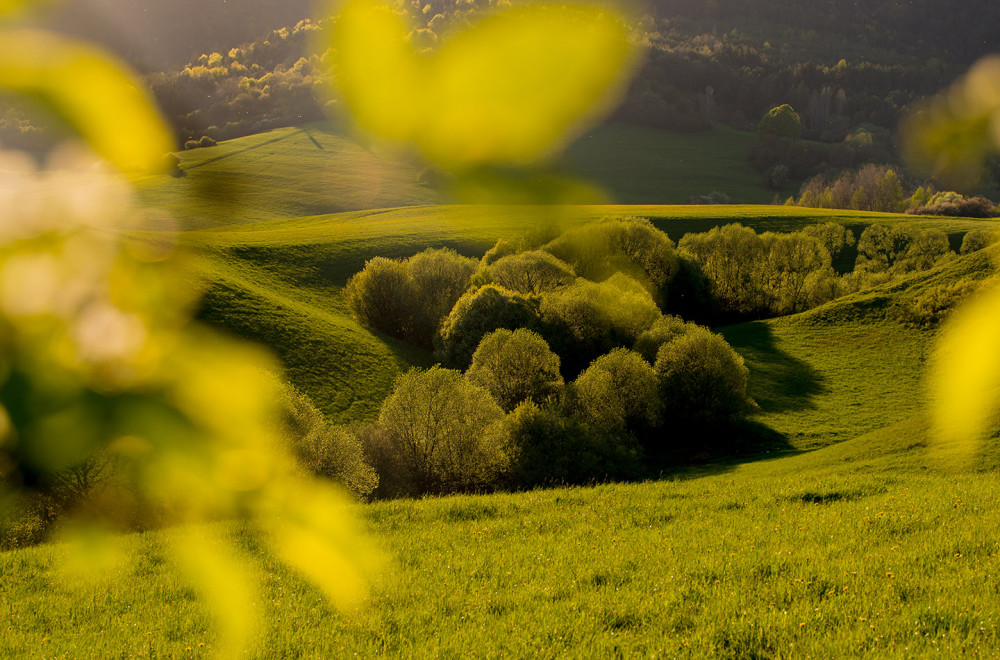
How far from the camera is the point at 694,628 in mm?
10555

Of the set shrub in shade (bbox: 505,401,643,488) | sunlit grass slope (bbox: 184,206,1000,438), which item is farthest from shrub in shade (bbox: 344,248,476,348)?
shrub in shade (bbox: 505,401,643,488)

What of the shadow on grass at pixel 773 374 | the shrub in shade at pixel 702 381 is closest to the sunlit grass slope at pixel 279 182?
the shadow on grass at pixel 773 374

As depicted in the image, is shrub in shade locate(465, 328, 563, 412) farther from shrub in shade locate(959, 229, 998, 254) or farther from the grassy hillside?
shrub in shade locate(959, 229, 998, 254)

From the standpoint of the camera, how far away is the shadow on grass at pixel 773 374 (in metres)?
57.9

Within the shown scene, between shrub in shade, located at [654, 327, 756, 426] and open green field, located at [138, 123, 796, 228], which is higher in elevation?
open green field, located at [138, 123, 796, 228]

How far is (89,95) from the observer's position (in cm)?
14962

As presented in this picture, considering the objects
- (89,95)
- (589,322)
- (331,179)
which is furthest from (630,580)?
(89,95)

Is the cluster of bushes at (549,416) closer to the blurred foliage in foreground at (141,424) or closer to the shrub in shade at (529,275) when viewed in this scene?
the blurred foliage in foreground at (141,424)

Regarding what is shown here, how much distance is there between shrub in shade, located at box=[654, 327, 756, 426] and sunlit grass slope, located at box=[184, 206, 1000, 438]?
4.80 m

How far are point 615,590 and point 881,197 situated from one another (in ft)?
582

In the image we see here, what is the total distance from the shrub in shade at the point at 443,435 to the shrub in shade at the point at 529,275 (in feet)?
103

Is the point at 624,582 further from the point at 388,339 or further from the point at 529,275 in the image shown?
the point at 529,275

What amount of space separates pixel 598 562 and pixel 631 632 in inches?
134

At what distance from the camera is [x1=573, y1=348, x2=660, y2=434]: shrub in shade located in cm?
4634
